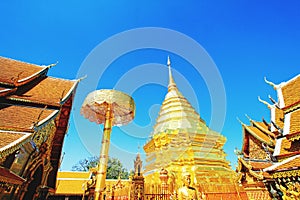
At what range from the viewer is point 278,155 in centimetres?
654

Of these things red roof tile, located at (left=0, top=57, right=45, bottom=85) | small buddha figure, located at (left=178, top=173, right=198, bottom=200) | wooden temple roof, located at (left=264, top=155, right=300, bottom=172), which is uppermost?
red roof tile, located at (left=0, top=57, right=45, bottom=85)

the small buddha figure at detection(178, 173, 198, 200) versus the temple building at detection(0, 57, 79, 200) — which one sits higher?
the temple building at detection(0, 57, 79, 200)

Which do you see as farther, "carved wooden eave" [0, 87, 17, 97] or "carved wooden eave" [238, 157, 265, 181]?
"carved wooden eave" [238, 157, 265, 181]

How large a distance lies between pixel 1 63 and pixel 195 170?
12.2 metres

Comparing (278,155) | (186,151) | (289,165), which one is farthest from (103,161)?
(186,151)

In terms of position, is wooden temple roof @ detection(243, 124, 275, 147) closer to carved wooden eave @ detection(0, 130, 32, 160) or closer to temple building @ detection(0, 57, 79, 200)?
temple building @ detection(0, 57, 79, 200)

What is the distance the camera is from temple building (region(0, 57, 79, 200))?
4594 millimetres

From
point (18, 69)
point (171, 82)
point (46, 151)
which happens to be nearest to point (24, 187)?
point (46, 151)

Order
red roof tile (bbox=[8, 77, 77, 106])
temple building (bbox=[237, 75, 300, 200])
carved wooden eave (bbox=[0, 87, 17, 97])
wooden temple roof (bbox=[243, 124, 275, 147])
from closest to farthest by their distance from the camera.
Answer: temple building (bbox=[237, 75, 300, 200]) → carved wooden eave (bbox=[0, 87, 17, 97]) → red roof tile (bbox=[8, 77, 77, 106]) → wooden temple roof (bbox=[243, 124, 275, 147])

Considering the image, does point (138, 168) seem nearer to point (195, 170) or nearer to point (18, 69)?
point (18, 69)

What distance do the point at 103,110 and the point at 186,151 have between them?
872 cm

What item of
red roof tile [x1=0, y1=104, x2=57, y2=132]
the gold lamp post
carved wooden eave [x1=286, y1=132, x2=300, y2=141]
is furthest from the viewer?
the gold lamp post

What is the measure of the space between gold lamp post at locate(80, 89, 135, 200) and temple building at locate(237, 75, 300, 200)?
468 centimetres

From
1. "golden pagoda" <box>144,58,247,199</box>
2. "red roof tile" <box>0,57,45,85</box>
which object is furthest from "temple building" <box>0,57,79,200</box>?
"golden pagoda" <box>144,58,247,199</box>
